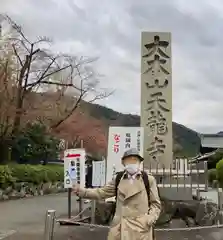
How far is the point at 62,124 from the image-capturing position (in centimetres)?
3094

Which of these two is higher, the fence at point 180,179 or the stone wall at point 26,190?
the fence at point 180,179

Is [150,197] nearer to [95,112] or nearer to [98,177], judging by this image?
[98,177]

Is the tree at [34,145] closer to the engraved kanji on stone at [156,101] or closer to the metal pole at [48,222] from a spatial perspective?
the engraved kanji on stone at [156,101]

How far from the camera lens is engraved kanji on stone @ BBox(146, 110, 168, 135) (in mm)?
12828

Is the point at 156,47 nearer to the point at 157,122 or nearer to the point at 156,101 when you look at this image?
the point at 156,101

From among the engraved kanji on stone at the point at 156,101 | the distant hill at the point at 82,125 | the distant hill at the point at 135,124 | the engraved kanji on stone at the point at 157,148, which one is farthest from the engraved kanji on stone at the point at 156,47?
the distant hill at the point at 135,124

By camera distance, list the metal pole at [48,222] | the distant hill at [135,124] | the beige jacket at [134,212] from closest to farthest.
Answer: the beige jacket at [134,212], the metal pole at [48,222], the distant hill at [135,124]

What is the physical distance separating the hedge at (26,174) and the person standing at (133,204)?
18084 millimetres

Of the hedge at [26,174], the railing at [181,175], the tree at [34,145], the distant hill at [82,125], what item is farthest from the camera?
the tree at [34,145]

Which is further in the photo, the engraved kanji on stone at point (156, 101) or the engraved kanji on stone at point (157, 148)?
the engraved kanji on stone at point (157, 148)

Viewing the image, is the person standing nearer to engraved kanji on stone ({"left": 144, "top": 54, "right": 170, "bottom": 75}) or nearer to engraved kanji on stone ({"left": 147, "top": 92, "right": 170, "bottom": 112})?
engraved kanji on stone ({"left": 147, "top": 92, "right": 170, "bottom": 112})

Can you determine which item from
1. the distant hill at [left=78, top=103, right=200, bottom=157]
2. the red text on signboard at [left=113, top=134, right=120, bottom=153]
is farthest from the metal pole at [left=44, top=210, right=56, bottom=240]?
the distant hill at [left=78, top=103, right=200, bottom=157]

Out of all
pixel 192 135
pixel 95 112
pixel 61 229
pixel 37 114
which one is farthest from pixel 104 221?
pixel 192 135

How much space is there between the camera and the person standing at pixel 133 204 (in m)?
4.71
